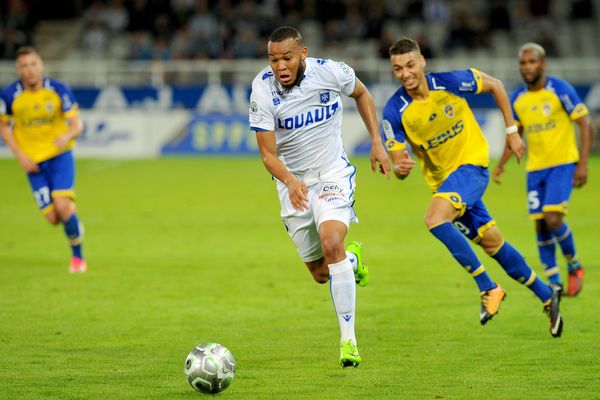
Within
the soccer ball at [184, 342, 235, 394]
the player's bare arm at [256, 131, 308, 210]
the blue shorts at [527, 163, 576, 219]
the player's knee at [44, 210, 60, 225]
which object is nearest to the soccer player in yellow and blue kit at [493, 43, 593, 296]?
the blue shorts at [527, 163, 576, 219]

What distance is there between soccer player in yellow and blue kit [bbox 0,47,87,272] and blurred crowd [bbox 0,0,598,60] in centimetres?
1611

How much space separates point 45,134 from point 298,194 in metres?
5.64

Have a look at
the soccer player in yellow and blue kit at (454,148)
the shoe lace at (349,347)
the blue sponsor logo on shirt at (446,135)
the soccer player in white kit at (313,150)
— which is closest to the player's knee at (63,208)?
the soccer player in white kit at (313,150)

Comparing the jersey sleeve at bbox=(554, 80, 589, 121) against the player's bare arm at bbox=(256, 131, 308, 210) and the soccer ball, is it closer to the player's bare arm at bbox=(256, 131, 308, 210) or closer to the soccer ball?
the player's bare arm at bbox=(256, 131, 308, 210)

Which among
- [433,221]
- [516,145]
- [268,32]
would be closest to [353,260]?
[433,221]

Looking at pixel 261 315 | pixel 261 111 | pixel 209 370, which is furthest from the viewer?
pixel 261 315

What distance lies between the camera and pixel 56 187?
11.8m

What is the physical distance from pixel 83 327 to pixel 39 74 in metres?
4.08

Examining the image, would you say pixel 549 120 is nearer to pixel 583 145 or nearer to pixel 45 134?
pixel 583 145

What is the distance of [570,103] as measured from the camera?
10164mm

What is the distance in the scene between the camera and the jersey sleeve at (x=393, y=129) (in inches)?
339

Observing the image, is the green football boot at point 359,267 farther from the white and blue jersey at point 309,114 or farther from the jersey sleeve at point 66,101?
the jersey sleeve at point 66,101

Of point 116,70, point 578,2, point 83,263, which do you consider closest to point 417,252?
point 83,263

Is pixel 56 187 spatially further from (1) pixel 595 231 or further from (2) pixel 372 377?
(1) pixel 595 231
